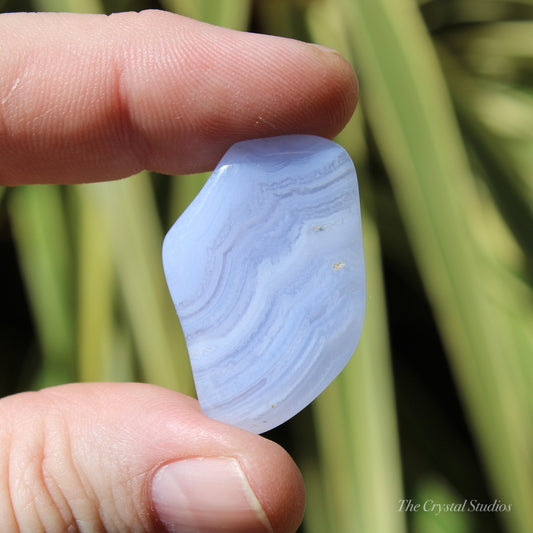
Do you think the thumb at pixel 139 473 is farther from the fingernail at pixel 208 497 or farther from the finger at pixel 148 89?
the finger at pixel 148 89

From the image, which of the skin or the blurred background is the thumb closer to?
the skin


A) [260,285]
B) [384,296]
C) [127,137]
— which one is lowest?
[384,296]

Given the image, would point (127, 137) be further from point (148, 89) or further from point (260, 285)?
point (260, 285)

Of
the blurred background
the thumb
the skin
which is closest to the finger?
the skin

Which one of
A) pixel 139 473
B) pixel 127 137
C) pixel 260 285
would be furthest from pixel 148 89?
pixel 139 473

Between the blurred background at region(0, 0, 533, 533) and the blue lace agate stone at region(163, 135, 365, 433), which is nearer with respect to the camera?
the blue lace agate stone at region(163, 135, 365, 433)
